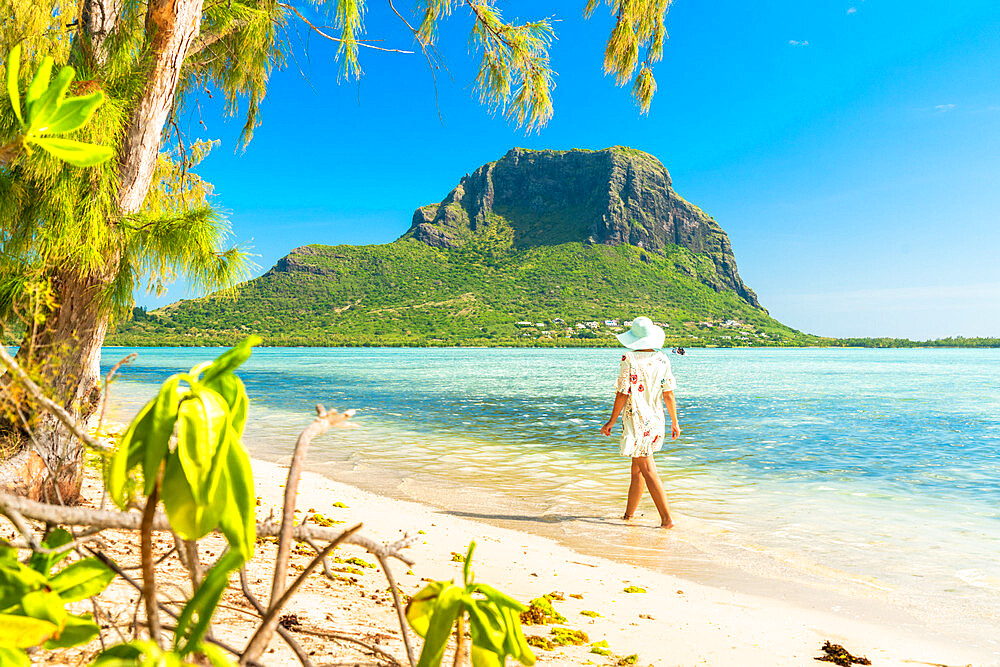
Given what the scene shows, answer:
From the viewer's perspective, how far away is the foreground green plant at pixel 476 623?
31.3 inches

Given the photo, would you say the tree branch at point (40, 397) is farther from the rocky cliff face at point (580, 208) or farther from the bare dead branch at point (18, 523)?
the rocky cliff face at point (580, 208)

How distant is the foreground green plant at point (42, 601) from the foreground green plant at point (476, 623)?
1.30 ft

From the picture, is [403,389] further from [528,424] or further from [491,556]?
[491,556]

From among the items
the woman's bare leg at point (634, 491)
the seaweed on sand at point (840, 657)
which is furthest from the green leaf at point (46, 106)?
the woman's bare leg at point (634, 491)

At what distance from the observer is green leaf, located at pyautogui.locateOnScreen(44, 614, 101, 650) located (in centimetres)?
73

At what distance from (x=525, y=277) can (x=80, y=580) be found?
119 metres

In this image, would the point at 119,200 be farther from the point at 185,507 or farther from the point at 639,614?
the point at 639,614

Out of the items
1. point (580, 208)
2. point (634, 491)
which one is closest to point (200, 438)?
point (634, 491)

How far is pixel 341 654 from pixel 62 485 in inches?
107

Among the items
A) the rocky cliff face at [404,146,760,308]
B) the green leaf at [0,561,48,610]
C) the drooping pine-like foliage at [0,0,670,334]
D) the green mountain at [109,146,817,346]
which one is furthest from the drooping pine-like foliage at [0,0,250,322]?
the rocky cliff face at [404,146,760,308]

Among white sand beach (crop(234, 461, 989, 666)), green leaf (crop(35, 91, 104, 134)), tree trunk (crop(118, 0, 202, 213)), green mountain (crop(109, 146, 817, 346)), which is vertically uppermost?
green mountain (crop(109, 146, 817, 346))

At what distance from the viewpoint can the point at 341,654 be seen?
2.35m

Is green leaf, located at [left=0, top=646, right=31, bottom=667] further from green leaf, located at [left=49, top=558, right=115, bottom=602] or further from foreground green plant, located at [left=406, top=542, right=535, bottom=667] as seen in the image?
foreground green plant, located at [left=406, top=542, right=535, bottom=667]

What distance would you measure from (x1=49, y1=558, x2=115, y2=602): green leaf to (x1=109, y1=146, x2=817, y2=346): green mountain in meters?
89.9
